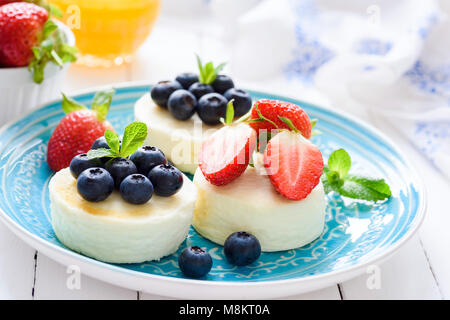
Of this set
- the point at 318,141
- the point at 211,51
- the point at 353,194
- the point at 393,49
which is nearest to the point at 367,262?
the point at 353,194

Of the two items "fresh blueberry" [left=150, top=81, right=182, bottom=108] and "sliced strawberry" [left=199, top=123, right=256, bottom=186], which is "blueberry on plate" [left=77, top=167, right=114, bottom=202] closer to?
"sliced strawberry" [left=199, top=123, right=256, bottom=186]

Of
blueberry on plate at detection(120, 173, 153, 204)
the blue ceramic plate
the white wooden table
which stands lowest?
the white wooden table

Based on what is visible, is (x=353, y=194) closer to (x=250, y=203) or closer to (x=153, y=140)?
(x=250, y=203)

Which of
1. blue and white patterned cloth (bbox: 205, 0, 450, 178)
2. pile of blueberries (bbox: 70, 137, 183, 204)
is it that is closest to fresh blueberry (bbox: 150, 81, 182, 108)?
pile of blueberries (bbox: 70, 137, 183, 204)

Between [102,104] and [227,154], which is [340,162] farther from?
[102,104]

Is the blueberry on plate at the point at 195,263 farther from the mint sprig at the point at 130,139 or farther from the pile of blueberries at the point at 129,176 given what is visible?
the mint sprig at the point at 130,139

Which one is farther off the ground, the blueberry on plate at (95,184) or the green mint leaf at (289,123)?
the green mint leaf at (289,123)

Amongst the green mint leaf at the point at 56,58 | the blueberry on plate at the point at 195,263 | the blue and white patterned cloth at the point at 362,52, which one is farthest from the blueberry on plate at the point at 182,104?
the blue and white patterned cloth at the point at 362,52
